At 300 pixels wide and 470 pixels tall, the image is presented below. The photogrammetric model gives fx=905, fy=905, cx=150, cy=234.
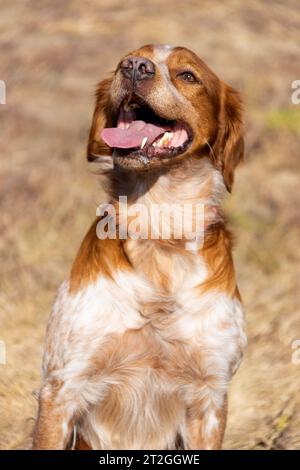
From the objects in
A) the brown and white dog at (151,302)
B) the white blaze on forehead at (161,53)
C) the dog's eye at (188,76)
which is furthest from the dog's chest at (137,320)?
the white blaze on forehead at (161,53)

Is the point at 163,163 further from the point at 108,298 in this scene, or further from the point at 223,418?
the point at 223,418

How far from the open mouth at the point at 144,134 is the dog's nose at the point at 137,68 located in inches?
7.0

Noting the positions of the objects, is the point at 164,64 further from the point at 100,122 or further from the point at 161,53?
the point at 100,122

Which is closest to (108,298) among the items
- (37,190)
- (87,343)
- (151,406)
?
(87,343)

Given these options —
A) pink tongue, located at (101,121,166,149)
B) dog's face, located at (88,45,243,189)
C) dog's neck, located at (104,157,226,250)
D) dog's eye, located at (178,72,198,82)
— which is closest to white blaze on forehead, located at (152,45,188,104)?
dog's face, located at (88,45,243,189)

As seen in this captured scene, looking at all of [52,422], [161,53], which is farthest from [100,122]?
[52,422]

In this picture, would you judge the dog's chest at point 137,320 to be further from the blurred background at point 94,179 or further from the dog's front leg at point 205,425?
the blurred background at point 94,179

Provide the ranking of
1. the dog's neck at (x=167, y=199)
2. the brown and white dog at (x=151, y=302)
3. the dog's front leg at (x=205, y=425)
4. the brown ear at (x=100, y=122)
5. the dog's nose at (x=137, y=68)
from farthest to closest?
1. the brown ear at (x=100, y=122)
2. the dog's neck at (x=167, y=199)
3. the dog's front leg at (x=205, y=425)
4. the brown and white dog at (x=151, y=302)
5. the dog's nose at (x=137, y=68)

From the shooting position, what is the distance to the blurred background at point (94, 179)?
812 cm

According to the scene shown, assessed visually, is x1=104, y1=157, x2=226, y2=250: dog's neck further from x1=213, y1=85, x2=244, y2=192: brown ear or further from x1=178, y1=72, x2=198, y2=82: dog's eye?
x1=178, y1=72, x2=198, y2=82: dog's eye

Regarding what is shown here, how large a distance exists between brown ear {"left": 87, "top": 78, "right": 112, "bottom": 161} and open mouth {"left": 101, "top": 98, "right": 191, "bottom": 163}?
0.28m

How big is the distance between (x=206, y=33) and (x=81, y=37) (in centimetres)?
216

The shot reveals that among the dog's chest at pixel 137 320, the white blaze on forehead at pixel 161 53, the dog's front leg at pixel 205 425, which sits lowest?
the dog's front leg at pixel 205 425

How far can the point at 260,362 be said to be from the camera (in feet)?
28.7
